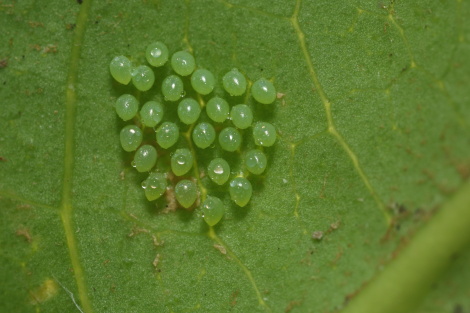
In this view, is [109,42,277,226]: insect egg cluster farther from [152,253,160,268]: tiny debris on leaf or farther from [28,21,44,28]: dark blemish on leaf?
[28,21,44,28]: dark blemish on leaf

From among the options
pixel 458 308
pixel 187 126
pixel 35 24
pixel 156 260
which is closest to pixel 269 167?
pixel 187 126

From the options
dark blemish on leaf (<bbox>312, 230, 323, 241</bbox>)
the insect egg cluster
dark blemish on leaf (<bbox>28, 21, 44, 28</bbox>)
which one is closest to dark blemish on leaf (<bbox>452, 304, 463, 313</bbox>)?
dark blemish on leaf (<bbox>312, 230, 323, 241</bbox>)

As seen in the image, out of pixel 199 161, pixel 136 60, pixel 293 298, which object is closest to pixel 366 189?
pixel 293 298

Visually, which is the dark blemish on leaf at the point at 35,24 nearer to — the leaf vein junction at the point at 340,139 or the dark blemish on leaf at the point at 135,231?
the dark blemish on leaf at the point at 135,231

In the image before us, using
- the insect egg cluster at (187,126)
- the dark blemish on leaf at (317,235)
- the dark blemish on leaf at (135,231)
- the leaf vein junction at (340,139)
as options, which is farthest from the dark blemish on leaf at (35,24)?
the dark blemish on leaf at (317,235)

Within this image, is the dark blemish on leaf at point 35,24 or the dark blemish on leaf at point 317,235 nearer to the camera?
the dark blemish on leaf at point 35,24

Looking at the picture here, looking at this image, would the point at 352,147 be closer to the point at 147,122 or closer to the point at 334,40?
the point at 334,40
